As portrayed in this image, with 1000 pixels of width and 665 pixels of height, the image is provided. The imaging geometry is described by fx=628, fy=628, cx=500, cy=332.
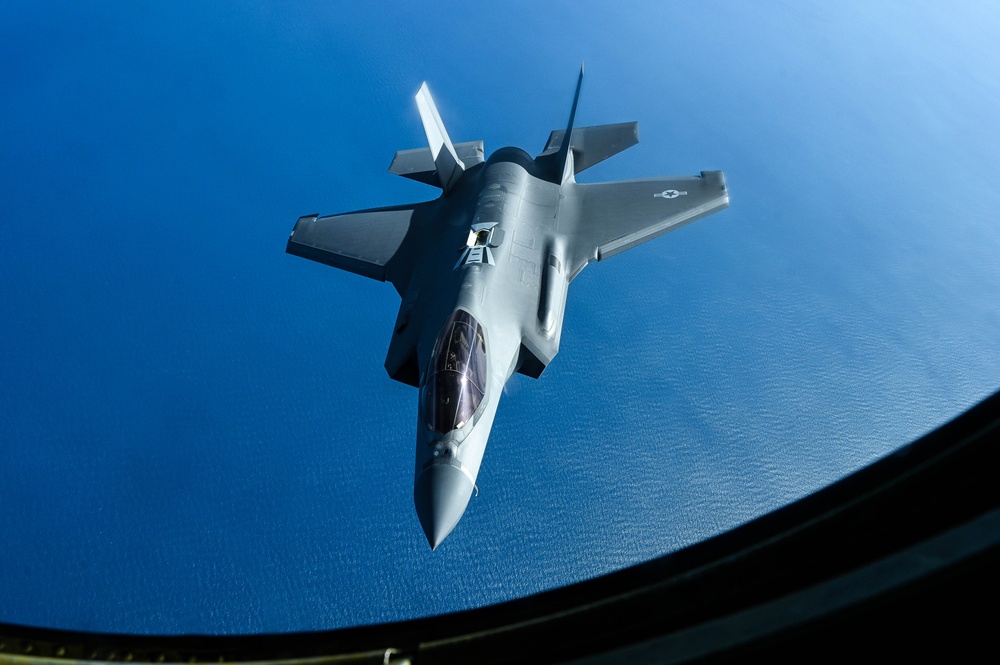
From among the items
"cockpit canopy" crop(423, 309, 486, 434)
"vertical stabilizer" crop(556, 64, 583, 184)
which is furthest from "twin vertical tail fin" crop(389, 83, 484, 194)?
"cockpit canopy" crop(423, 309, 486, 434)

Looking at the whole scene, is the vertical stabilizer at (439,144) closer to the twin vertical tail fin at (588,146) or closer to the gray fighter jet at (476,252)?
the gray fighter jet at (476,252)

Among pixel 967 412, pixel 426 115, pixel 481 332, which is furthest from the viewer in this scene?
pixel 426 115

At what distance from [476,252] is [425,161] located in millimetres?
3521

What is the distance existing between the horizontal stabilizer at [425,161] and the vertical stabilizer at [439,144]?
0.50 metres

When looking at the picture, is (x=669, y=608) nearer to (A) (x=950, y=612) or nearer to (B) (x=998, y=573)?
(A) (x=950, y=612)

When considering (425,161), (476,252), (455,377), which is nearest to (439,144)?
(425,161)

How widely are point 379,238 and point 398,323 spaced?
1.95 m

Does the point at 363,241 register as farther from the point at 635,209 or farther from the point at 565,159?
the point at 635,209

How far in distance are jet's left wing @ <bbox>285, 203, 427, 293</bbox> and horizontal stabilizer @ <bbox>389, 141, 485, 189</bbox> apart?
84 cm

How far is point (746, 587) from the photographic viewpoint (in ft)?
5.23

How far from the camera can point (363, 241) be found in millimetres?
8297

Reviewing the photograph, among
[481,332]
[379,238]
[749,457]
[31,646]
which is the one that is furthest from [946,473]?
[379,238]

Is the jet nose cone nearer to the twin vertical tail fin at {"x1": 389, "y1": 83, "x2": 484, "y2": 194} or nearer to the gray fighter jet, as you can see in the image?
the gray fighter jet

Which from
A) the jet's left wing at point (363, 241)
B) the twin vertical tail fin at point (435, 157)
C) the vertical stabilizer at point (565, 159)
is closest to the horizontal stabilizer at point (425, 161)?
the twin vertical tail fin at point (435, 157)
